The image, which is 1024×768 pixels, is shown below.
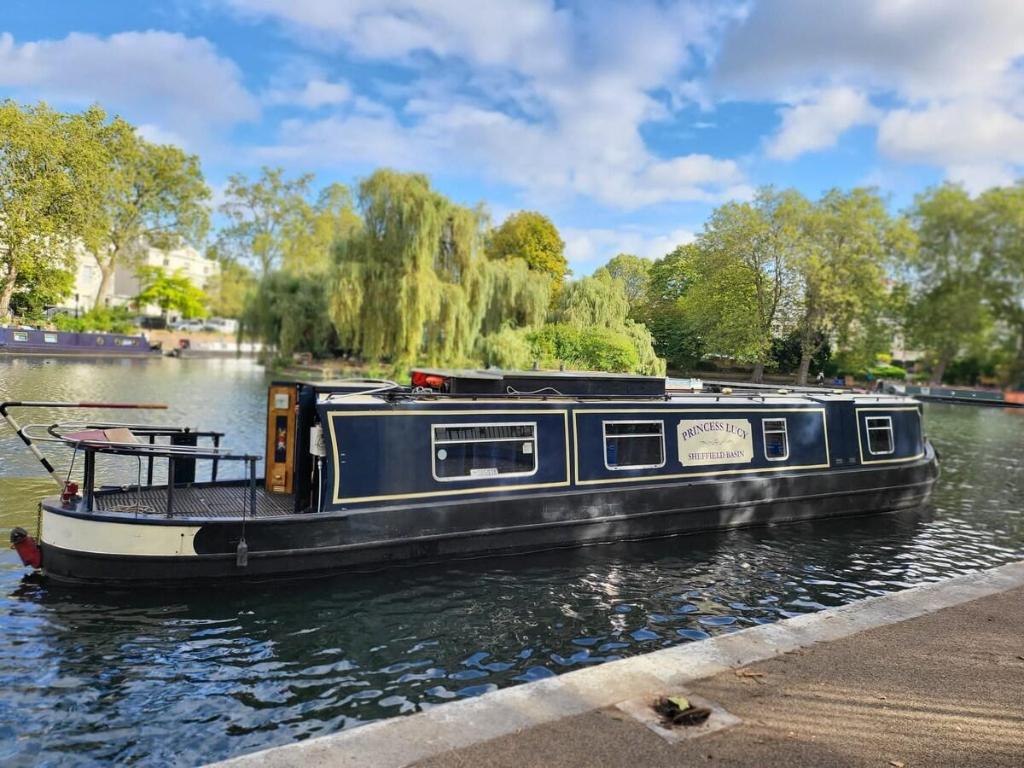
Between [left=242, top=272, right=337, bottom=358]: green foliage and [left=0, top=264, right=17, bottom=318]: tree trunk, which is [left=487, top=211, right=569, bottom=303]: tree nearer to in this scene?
[left=242, top=272, right=337, bottom=358]: green foliage

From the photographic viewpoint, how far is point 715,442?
11023 mm

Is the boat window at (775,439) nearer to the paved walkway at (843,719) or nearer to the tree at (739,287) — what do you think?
the tree at (739,287)

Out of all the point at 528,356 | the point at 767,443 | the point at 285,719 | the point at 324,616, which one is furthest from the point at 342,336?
the point at 285,719

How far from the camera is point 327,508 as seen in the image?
7.88 meters

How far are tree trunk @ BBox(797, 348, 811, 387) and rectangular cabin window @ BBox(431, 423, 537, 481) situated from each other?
10968mm

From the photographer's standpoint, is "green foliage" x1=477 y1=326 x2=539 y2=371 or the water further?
"green foliage" x1=477 y1=326 x2=539 y2=371

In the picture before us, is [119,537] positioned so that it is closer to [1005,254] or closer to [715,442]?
[715,442]

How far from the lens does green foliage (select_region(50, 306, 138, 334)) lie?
30.2 metres

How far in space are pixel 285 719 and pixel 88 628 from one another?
2.79 meters

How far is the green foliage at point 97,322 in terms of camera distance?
99.1 feet

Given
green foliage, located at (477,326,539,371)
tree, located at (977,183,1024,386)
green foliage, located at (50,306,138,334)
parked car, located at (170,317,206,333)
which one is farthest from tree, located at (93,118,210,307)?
tree, located at (977,183,1024,386)

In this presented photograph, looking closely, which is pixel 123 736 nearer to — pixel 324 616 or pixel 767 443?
pixel 324 616

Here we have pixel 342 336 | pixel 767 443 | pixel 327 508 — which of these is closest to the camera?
pixel 327 508

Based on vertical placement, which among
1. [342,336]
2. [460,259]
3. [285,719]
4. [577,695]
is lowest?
[285,719]
